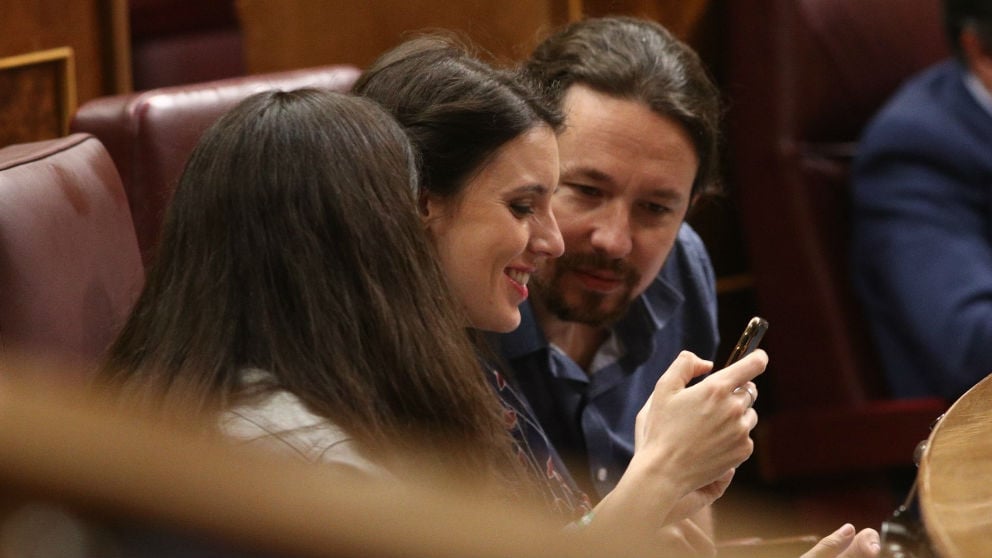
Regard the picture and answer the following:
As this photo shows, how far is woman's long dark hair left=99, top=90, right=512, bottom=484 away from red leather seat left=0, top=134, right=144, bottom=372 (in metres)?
0.13

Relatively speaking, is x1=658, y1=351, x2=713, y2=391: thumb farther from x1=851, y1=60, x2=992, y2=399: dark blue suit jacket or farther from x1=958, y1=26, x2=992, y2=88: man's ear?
x1=958, y1=26, x2=992, y2=88: man's ear

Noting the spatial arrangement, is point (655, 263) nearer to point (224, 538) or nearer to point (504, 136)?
point (504, 136)

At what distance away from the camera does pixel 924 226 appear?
6.33 ft

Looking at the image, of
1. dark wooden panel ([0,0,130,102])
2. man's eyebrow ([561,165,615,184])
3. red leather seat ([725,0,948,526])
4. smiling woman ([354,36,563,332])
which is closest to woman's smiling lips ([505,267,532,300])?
smiling woman ([354,36,563,332])

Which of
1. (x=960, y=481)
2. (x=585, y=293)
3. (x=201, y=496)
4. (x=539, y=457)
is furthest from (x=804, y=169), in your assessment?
(x=201, y=496)

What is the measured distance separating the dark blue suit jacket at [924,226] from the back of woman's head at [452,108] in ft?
3.20

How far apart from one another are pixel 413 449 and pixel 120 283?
16.3 inches

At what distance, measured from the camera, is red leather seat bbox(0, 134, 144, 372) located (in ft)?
3.22

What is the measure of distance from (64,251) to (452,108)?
0.32 metres

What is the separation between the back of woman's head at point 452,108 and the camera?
40.9 inches

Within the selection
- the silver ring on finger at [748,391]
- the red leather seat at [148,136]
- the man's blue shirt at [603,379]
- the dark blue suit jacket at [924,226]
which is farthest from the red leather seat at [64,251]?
the dark blue suit jacket at [924,226]

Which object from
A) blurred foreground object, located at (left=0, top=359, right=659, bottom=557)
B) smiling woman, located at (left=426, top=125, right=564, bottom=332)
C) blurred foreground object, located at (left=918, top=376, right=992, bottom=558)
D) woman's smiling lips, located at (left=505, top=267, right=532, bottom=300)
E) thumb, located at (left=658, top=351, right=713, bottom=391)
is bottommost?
thumb, located at (left=658, top=351, right=713, bottom=391)

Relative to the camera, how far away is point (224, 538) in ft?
1.01

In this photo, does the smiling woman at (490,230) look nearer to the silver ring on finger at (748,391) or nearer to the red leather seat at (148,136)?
the silver ring on finger at (748,391)
